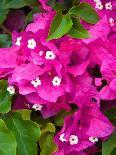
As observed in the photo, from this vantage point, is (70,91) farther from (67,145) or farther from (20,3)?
(20,3)

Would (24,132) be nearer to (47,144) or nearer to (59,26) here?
(47,144)

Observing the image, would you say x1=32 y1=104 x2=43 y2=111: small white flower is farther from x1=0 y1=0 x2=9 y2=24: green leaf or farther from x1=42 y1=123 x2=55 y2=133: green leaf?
x1=0 y1=0 x2=9 y2=24: green leaf

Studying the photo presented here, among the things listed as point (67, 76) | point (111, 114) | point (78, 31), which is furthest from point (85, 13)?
point (111, 114)

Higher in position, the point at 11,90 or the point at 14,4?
the point at 14,4

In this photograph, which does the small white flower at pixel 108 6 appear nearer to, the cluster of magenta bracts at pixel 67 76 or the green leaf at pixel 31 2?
the cluster of magenta bracts at pixel 67 76

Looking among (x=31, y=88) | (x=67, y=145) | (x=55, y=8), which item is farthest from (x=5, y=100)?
(x=55, y=8)

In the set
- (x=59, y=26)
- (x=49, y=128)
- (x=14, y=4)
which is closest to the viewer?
(x=59, y=26)
